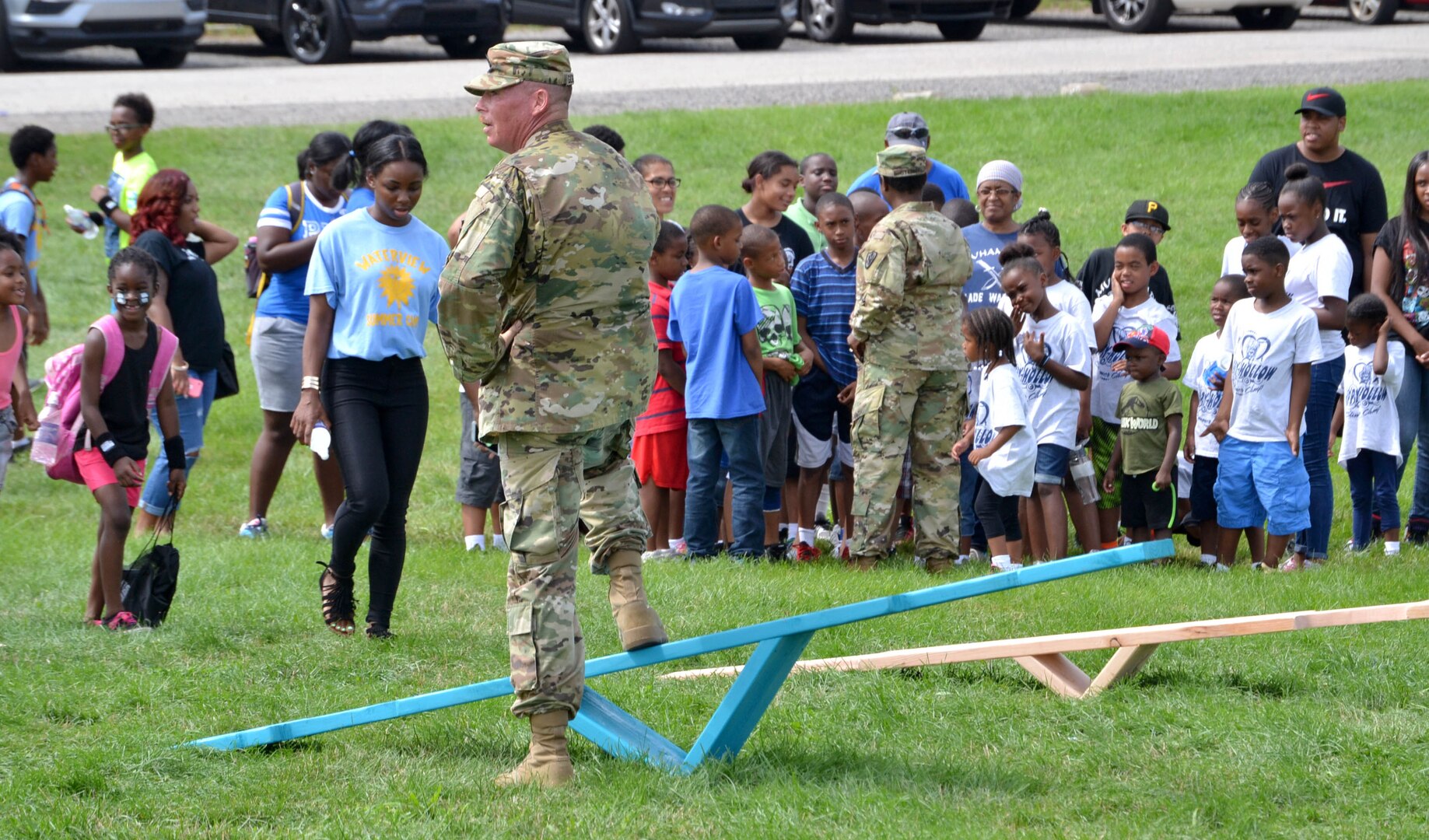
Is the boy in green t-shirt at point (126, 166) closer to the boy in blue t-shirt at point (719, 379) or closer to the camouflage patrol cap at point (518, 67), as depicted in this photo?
the boy in blue t-shirt at point (719, 379)

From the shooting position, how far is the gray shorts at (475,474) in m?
9.35

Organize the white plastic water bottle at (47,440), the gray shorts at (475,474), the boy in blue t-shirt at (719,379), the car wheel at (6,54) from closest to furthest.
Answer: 1. the white plastic water bottle at (47,440)
2. the boy in blue t-shirt at (719,379)
3. the gray shorts at (475,474)
4. the car wheel at (6,54)

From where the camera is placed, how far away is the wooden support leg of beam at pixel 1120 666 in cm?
582

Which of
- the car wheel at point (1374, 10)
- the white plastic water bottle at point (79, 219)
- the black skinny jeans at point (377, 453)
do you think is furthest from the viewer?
the car wheel at point (1374, 10)

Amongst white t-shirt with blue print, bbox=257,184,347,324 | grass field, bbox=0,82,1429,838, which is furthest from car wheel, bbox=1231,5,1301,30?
white t-shirt with blue print, bbox=257,184,347,324

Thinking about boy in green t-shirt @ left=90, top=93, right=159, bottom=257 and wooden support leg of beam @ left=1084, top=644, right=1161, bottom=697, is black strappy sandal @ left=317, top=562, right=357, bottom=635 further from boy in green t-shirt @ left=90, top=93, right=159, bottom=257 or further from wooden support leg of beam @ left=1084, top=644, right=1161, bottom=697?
boy in green t-shirt @ left=90, top=93, right=159, bottom=257

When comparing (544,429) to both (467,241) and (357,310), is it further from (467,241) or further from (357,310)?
(357,310)

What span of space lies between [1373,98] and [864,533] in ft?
37.0

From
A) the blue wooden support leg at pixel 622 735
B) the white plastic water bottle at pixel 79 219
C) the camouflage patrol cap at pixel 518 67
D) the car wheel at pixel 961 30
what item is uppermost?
the camouflage patrol cap at pixel 518 67

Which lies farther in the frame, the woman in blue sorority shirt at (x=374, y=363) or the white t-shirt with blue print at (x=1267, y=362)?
the white t-shirt with blue print at (x=1267, y=362)

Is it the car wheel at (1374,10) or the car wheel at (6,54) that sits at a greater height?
the car wheel at (1374,10)

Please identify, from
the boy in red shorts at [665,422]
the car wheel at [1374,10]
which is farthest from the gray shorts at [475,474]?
the car wheel at [1374,10]

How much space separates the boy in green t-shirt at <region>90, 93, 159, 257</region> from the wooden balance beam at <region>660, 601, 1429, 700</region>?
6.71 metres

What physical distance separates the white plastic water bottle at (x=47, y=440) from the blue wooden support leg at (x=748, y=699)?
3834 mm
